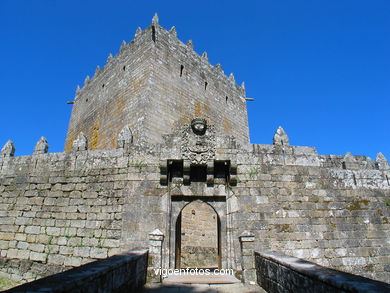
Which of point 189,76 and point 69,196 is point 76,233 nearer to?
point 69,196

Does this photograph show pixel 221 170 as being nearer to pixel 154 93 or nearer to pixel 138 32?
pixel 154 93

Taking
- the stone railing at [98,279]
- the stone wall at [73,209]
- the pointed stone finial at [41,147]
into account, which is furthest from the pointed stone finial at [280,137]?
the pointed stone finial at [41,147]

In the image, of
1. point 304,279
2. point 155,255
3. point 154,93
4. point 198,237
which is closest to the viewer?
point 304,279

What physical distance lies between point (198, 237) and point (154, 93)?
23.3ft

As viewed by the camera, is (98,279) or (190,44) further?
(190,44)

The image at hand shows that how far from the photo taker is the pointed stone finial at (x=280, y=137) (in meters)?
8.11

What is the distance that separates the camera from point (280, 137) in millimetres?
8188

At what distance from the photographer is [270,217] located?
23.3 feet

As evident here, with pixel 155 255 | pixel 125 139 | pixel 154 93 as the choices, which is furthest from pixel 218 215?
pixel 154 93

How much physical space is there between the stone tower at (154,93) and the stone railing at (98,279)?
670 cm

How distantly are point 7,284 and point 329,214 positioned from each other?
8.50 metres

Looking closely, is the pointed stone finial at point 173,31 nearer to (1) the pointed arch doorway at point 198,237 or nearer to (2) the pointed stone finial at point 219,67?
(2) the pointed stone finial at point 219,67

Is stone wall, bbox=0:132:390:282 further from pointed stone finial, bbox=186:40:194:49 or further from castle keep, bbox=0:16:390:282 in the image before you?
pointed stone finial, bbox=186:40:194:49

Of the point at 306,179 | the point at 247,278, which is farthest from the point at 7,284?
the point at 306,179
